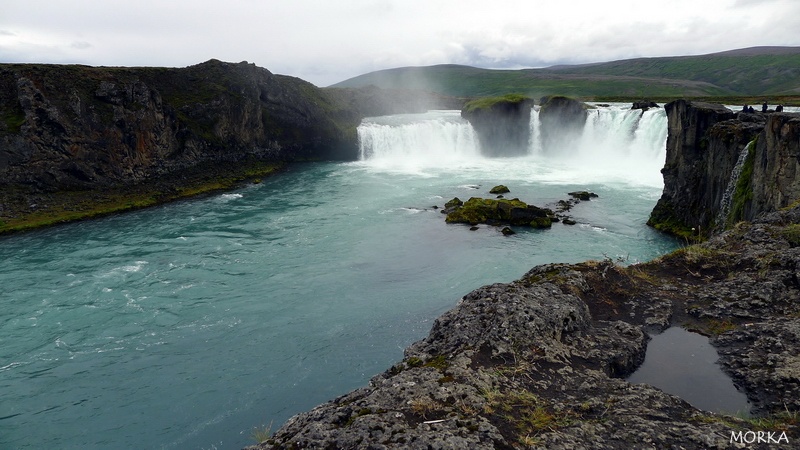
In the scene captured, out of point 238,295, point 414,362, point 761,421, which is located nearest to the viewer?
point 761,421

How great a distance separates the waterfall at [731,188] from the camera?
26672mm

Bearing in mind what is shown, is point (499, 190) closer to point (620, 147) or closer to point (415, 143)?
point (620, 147)

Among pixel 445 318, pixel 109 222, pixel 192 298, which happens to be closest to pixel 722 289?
pixel 445 318

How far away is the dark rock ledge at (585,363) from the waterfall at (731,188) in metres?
16.2

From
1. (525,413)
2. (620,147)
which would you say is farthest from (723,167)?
(620,147)

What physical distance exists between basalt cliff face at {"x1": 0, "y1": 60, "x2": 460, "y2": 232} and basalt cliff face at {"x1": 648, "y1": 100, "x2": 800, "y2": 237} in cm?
4834

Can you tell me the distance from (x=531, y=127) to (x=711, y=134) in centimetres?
4912

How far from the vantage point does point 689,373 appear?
8.43 meters

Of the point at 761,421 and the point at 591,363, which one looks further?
the point at 591,363

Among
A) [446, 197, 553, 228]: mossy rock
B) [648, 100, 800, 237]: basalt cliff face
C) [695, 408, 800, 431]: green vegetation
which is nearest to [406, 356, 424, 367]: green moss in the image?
[695, 408, 800, 431]: green vegetation

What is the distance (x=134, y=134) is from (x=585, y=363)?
5636cm

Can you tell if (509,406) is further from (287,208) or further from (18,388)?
(287,208)

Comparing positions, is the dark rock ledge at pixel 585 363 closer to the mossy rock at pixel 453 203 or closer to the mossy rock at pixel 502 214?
the mossy rock at pixel 502 214

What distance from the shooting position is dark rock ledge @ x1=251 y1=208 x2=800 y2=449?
6543 millimetres
